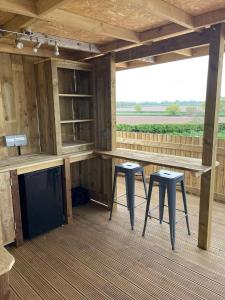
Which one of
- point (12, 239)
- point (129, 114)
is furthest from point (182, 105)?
point (12, 239)

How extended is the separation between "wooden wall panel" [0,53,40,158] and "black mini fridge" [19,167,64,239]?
1.87ft

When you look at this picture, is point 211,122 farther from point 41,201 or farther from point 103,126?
point 41,201

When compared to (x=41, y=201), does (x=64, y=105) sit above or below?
above

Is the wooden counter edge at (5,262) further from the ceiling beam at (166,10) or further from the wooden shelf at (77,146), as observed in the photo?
the wooden shelf at (77,146)

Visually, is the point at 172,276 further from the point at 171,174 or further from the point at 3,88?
the point at 3,88

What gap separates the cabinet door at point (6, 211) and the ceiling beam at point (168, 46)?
219 centimetres

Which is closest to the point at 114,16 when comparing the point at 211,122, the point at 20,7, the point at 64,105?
the point at 20,7

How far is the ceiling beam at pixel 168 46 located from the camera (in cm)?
243

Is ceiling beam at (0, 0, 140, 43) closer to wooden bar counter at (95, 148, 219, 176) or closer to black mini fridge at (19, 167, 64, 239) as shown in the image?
wooden bar counter at (95, 148, 219, 176)

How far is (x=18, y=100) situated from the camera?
313 centimetres

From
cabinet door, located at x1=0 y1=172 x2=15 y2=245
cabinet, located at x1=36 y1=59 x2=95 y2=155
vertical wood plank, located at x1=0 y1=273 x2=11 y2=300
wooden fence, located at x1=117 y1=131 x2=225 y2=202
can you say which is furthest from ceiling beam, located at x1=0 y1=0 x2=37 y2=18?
wooden fence, located at x1=117 y1=131 x2=225 y2=202

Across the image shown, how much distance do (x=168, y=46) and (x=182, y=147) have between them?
2.02 m

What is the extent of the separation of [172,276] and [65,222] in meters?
1.67

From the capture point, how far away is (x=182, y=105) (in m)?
5.17
